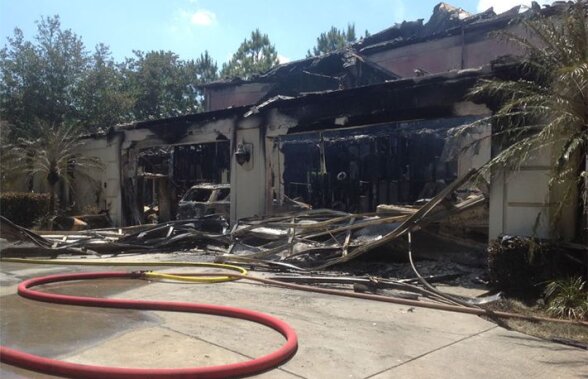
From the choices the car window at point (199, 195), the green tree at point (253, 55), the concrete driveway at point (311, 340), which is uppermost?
the green tree at point (253, 55)

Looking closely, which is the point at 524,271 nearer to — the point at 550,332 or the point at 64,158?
the point at 550,332

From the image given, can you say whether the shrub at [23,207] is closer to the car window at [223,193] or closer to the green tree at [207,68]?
the car window at [223,193]

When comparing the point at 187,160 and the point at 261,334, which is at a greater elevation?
the point at 187,160

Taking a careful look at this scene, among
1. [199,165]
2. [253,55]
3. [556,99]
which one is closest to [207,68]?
[253,55]

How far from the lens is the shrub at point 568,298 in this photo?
6266mm

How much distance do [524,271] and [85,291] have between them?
6.27m

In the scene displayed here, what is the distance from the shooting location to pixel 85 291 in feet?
24.6

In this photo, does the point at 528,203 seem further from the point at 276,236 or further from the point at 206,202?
the point at 206,202

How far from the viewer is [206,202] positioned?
16328mm

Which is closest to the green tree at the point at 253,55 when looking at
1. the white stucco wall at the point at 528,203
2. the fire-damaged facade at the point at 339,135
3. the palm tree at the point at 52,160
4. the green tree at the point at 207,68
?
the green tree at the point at 207,68

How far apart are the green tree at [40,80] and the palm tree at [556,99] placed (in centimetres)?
2391

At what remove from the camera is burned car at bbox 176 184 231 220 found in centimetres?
1608

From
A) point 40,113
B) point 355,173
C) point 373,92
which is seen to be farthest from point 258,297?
point 40,113

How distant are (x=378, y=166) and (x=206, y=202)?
7350 mm
